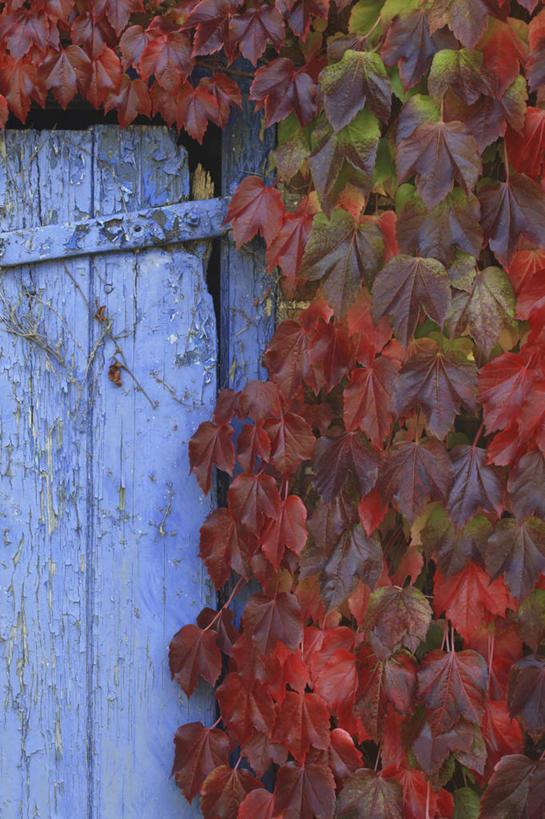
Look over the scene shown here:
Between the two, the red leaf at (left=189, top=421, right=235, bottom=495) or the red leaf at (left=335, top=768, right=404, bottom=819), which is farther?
the red leaf at (left=189, top=421, right=235, bottom=495)

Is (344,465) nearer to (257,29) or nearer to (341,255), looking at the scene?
(341,255)

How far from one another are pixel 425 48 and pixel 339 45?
0.14 metres

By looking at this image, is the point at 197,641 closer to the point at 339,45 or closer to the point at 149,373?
the point at 149,373

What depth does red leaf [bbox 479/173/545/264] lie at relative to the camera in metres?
1.22

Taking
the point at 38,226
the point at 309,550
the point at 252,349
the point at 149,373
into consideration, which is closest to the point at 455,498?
the point at 309,550

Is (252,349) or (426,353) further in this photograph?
(252,349)

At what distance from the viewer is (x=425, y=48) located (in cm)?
120

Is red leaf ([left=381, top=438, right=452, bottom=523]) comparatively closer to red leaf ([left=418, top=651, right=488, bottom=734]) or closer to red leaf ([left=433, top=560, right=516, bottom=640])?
red leaf ([left=433, top=560, right=516, bottom=640])

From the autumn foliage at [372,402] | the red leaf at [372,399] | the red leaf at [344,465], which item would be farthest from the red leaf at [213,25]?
the red leaf at [344,465]

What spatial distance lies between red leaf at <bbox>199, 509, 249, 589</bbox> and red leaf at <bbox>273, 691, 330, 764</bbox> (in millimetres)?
254

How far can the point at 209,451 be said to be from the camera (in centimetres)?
144

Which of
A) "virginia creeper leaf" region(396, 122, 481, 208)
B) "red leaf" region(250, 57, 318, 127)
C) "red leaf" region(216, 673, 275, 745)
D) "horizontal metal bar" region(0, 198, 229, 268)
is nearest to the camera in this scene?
"virginia creeper leaf" region(396, 122, 481, 208)

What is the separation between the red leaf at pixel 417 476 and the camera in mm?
1255

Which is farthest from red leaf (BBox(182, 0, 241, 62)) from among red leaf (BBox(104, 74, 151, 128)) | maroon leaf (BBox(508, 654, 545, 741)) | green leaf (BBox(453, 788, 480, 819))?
green leaf (BBox(453, 788, 480, 819))
